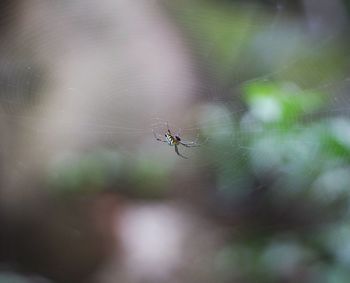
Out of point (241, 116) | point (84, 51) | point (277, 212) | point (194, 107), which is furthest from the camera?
point (84, 51)

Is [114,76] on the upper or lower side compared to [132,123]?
upper

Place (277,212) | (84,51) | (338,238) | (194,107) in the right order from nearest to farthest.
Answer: (338,238)
(277,212)
(194,107)
(84,51)

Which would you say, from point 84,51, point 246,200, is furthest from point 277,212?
point 84,51

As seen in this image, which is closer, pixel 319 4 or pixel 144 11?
pixel 319 4

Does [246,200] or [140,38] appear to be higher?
[140,38]

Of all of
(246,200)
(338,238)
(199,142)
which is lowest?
(338,238)

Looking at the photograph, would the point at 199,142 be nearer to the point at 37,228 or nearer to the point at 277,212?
the point at 277,212

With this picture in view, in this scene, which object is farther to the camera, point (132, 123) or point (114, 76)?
point (114, 76)
